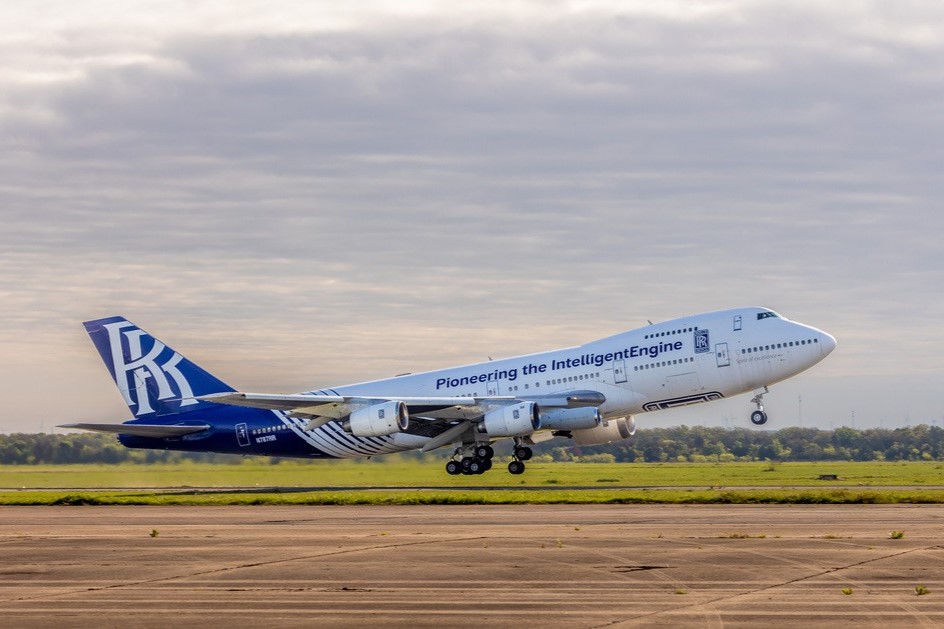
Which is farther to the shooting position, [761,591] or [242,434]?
[242,434]

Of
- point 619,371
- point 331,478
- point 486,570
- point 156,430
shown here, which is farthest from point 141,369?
point 486,570

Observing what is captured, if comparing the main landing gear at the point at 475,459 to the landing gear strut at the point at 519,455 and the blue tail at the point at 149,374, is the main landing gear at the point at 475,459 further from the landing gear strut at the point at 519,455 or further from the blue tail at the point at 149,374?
the blue tail at the point at 149,374

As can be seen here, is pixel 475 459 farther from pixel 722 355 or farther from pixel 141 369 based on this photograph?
pixel 141 369

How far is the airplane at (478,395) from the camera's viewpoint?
53.4 m

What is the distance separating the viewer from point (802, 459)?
107 metres

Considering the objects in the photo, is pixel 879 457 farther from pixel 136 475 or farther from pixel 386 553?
pixel 386 553

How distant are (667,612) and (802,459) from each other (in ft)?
306

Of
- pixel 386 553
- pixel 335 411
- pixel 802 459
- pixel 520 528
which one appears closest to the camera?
pixel 386 553

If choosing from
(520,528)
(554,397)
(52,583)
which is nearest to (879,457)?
(554,397)

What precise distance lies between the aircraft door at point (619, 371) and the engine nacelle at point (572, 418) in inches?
63.4

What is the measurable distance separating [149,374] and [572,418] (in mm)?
21640

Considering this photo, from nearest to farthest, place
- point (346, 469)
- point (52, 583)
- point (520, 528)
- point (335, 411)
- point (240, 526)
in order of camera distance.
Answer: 1. point (52, 583)
2. point (520, 528)
3. point (240, 526)
4. point (335, 411)
5. point (346, 469)

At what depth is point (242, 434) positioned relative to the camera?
6109 centimetres

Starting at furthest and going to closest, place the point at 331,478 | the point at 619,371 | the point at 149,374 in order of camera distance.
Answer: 1. the point at 149,374
2. the point at 331,478
3. the point at 619,371
